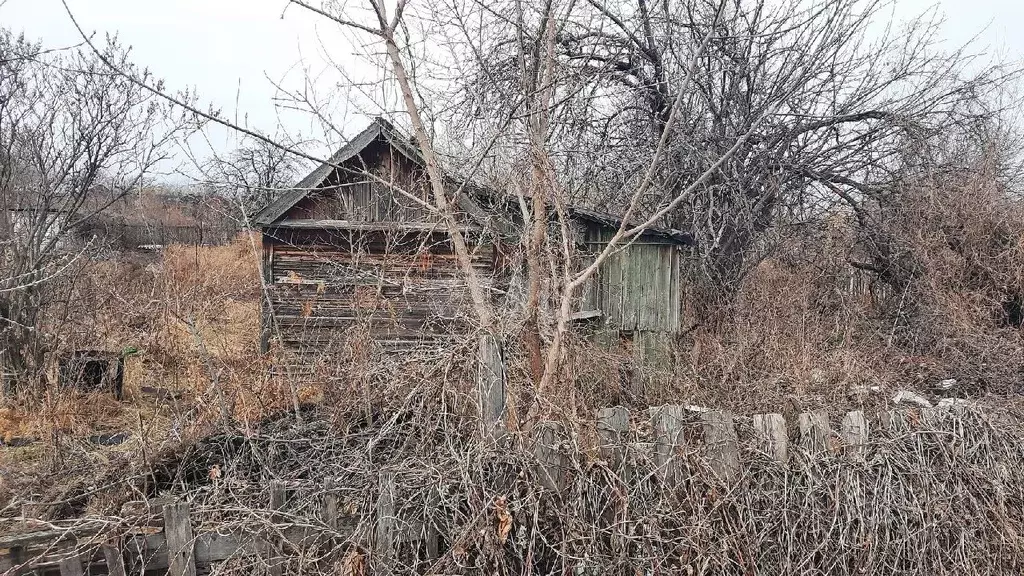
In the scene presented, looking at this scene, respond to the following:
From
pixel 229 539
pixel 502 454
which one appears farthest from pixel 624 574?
pixel 229 539

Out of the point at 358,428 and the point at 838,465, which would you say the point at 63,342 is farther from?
the point at 838,465

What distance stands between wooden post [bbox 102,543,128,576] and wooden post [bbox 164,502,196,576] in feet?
0.73

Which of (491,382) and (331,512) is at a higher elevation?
(491,382)

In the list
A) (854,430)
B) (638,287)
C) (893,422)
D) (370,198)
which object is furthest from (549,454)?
(370,198)

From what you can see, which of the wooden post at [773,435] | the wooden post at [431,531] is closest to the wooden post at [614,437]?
the wooden post at [773,435]

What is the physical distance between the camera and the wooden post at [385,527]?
122 inches

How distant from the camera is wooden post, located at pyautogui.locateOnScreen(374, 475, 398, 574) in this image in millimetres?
3094

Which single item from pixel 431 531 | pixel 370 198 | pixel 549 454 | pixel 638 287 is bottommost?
pixel 431 531

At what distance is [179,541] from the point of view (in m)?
2.98

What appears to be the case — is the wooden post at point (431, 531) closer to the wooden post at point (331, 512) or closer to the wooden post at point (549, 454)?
the wooden post at point (331, 512)

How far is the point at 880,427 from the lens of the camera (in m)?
3.94

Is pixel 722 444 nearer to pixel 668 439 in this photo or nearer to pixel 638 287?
pixel 668 439

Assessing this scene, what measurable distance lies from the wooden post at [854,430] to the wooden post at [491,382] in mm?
2148

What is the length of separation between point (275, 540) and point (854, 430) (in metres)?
3.42
